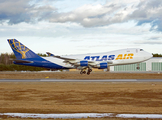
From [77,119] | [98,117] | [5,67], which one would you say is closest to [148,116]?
[98,117]

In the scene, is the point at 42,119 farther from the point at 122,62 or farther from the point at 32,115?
the point at 122,62

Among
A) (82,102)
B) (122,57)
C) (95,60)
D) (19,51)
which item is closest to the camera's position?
(82,102)

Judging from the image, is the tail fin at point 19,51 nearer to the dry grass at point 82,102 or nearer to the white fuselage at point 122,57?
the white fuselage at point 122,57

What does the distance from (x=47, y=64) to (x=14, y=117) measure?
A: 35909 mm

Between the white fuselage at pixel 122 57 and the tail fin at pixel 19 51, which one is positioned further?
the tail fin at pixel 19 51

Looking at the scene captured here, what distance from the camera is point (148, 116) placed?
9273mm

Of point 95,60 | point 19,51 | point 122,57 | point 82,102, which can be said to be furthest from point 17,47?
point 82,102

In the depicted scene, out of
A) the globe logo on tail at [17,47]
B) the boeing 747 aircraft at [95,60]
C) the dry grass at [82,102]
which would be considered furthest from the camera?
the globe logo on tail at [17,47]

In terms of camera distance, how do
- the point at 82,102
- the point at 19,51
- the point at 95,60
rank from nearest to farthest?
the point at 82,102, the point at 95,60, the point at 19,51

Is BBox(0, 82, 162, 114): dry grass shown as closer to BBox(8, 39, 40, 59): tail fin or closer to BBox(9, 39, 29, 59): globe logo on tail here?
BBox(8, 39, 40, 59): tail fin

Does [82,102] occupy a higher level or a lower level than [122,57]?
lower

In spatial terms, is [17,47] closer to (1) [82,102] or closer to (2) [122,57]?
(2) [122,57]

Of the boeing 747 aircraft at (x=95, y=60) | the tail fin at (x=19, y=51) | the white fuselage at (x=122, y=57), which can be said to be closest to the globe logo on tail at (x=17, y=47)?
the tail fin at (x=19, y=51)

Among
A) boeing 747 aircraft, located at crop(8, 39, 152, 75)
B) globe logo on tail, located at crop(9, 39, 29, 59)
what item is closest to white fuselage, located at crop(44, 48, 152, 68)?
boeing 747 aircraft, located at crop(8, 39, 152, 75)
